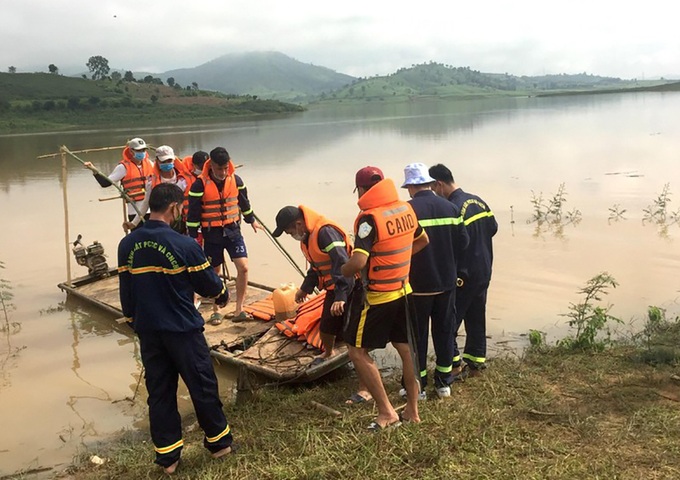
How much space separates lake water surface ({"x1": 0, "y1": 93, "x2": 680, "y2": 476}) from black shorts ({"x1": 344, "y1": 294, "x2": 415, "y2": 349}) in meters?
2.38

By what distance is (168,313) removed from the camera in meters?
3.77

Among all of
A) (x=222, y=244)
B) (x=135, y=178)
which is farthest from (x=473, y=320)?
(x=135, y=178)

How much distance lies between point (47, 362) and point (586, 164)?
61.2 feet

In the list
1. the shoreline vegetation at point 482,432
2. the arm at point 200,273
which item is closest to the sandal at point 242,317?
the shoreline vegetation at point 482,432

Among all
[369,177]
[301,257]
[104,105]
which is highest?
[104,105]

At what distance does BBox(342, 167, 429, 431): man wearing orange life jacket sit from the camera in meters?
3.94

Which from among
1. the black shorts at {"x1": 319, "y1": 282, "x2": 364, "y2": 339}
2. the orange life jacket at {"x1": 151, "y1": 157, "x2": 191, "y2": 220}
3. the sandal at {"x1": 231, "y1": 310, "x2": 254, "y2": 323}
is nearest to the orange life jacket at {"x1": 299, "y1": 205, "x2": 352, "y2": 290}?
the black shorts at {"x1": 319, "y1": 282, "x2": 364, "y2": 339}

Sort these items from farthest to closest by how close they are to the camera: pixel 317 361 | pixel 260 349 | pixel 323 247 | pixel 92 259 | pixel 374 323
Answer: pixel 92 259 < pixel 260 349 < pixel 317 361 < pixel 323 247 < pixel 374 323

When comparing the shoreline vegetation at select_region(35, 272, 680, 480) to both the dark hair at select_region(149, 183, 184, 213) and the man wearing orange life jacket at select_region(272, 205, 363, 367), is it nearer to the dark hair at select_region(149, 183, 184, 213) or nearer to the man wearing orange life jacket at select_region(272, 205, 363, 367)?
the man wearing orange life jacket at select_region(272, 205, 363, 367)

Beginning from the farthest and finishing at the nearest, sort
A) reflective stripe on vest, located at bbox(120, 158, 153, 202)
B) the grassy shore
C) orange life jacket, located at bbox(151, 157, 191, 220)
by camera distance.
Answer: reflective stripe on vest, located at bbox(120, 158, 153, 202) < orange life jacket, located at bbox(151, 157, 191, 220) < the grassy shore

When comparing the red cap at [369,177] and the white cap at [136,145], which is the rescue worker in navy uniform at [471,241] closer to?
the red cap at [369,177]

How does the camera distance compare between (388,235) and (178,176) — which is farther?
(178,176)

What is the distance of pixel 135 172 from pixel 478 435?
6.23 m

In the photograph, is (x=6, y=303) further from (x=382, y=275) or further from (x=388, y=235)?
(x=388, y=235)
